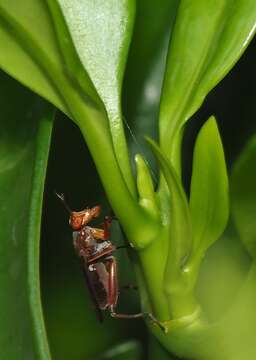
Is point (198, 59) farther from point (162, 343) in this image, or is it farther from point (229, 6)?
point (162, 343)

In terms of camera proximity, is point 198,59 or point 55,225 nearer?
point 198,59

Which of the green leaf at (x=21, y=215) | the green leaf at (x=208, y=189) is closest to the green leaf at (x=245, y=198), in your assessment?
the green leaf at (x=208, y=189)

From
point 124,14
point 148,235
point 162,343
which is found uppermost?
point 124,14

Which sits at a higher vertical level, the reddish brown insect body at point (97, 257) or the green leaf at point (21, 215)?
the green leaf at point (21, 215)

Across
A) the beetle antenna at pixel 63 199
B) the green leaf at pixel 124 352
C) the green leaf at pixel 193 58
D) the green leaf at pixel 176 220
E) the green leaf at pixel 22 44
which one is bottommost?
the green leaf at pixel 124 352

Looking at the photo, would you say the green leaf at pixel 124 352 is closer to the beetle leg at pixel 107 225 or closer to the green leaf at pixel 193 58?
the beetle leg at pixel 107 225

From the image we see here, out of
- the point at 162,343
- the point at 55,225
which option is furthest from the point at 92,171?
the point at 162,343

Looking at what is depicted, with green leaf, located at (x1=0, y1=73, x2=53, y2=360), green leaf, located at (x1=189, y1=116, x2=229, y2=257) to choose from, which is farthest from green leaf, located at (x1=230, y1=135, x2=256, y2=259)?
green leaf, located at (x1=0, y1=73, x2=53, y2=360)

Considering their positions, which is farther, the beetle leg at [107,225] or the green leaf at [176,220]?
the beetle leg at [107,225]
